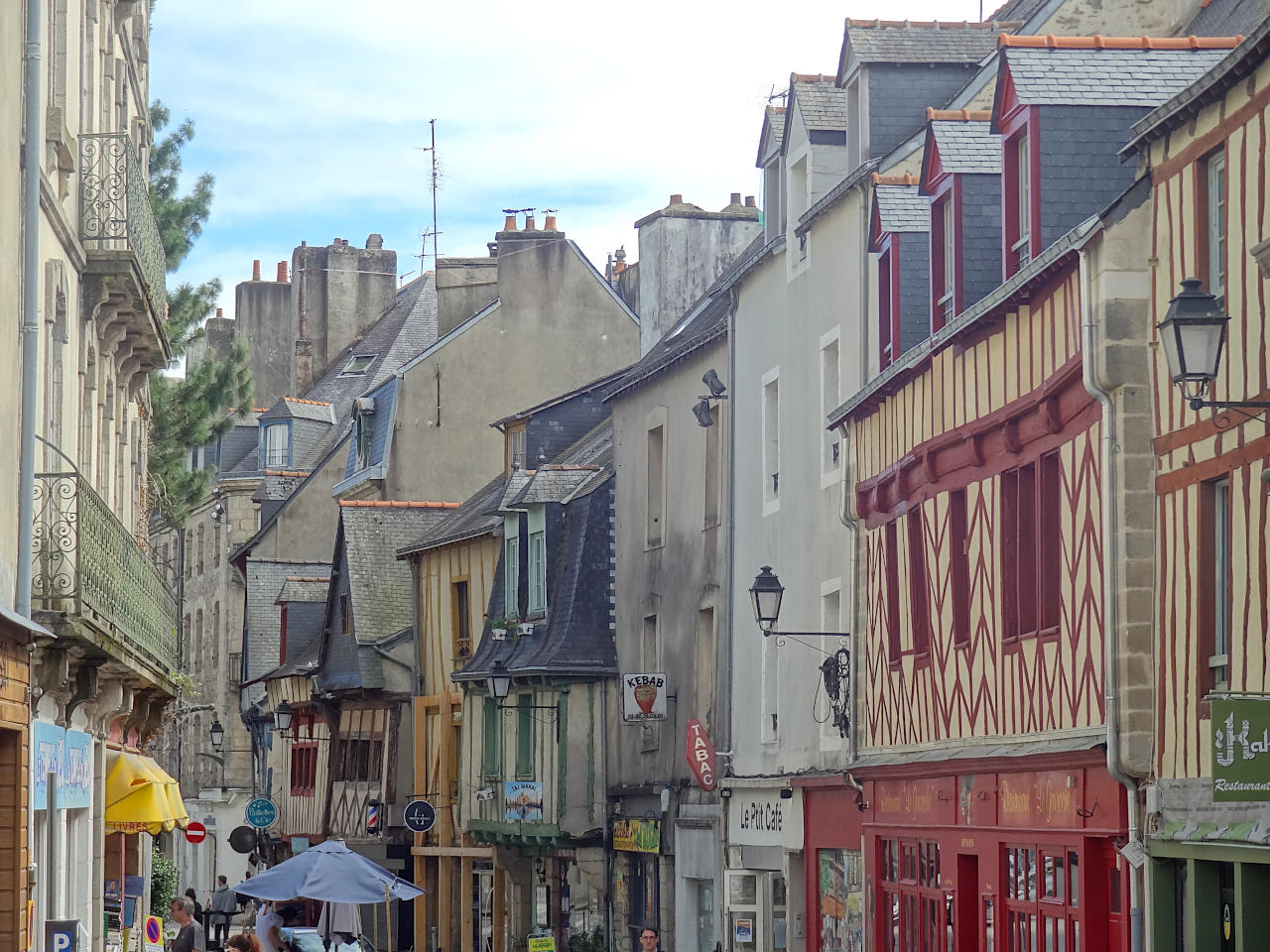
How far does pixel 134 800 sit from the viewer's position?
19.0m

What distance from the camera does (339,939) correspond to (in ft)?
71.5

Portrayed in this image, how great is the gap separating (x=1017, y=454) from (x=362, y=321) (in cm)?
3882

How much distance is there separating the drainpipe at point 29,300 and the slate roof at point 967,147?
22.1 ft

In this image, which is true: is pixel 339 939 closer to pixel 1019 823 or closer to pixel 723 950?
pixel 723 950

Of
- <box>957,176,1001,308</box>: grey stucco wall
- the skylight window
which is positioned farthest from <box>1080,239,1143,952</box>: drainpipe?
the skylight window

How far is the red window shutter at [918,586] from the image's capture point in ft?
55.9

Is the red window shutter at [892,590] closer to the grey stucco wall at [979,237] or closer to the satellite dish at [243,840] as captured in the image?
the grey stucco wall at [979,237]

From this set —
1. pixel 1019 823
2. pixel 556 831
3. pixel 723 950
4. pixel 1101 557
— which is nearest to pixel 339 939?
pixel 723 950

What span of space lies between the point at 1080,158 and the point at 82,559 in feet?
Answer: 22.5

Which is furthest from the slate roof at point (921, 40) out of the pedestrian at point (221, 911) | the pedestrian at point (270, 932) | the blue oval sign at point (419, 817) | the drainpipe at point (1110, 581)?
the pedestrian at point (221, 911)

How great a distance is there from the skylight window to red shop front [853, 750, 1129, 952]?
3234 cm

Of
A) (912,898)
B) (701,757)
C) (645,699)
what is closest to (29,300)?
(912,898)

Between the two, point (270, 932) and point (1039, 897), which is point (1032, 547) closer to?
point (1039, 897)

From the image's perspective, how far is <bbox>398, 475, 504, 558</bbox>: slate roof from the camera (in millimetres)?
32781
